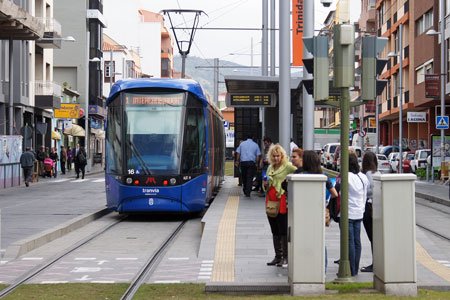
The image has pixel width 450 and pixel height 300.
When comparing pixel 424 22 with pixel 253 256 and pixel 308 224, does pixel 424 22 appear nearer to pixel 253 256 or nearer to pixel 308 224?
pixel 253 256

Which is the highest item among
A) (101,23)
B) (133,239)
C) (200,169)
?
(101,23)

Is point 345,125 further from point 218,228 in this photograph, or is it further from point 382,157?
point 382,157

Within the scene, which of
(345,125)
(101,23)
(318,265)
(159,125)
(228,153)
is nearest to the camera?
(318,265)

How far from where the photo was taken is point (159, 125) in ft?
62.4

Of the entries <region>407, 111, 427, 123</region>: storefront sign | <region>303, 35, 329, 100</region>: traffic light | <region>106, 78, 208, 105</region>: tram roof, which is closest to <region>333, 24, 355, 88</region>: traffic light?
<region>303, 35, 329, 100</region>: traffic light

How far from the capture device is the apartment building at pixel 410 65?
50875 millimetres

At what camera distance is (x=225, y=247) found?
12.6m

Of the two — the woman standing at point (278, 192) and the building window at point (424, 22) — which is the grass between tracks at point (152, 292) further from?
the building window at point (424, 22)

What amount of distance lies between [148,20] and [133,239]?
105 metres

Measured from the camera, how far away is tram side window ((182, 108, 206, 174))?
62.2ft

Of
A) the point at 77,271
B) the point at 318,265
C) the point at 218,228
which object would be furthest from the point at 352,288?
the point at 218,228

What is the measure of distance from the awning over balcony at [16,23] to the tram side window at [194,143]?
14429 millimetres

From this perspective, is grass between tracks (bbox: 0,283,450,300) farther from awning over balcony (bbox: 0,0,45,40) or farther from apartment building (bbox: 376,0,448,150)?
apartment building (bbox: 376,0,448,150)

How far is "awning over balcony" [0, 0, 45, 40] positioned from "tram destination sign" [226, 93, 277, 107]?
10.3 m
